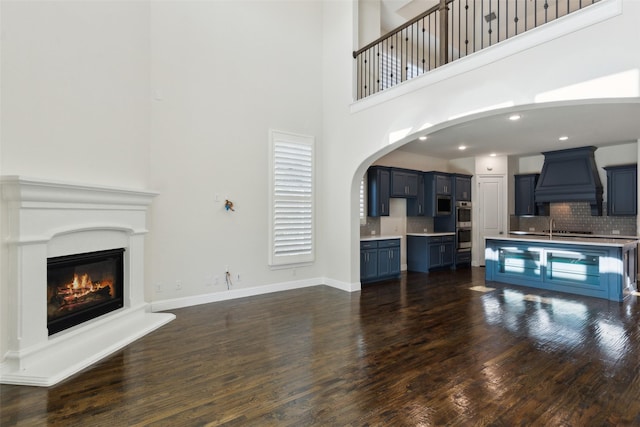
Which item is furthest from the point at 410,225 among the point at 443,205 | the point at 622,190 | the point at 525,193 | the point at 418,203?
the point at 622,190

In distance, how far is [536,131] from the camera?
607 cm

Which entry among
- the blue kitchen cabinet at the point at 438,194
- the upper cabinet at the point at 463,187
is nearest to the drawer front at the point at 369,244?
the blue kitchen cabinet at the point at 438,194

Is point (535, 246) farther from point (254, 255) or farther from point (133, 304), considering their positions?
point (133, 304)

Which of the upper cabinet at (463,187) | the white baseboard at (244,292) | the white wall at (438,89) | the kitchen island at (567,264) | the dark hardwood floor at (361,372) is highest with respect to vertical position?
the white wall at (438,89)

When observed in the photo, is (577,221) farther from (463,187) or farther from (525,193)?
(463,187)

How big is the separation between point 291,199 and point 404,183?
123 inches

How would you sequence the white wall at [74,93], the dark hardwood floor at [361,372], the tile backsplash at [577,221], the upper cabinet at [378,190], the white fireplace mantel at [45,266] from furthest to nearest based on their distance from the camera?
1. the tile backsplash at [577,221]
2. the upper cabinet at [378,190]
3. the white wall at [74,93]
4. the white fireplace mantel at [45,266]
5. the dark hardwood floor at [361,372]

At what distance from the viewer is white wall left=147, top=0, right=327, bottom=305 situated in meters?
4.59

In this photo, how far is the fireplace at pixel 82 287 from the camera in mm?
3207

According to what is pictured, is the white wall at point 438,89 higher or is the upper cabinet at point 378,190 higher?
the white wall at point 438,89

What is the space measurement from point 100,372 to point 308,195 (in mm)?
3970

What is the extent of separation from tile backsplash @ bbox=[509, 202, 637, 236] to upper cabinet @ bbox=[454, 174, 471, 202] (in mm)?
1423

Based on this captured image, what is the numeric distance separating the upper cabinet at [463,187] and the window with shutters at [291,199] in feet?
14.4

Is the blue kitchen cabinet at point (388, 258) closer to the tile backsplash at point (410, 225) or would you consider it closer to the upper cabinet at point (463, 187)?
the tile backsplash at point (410, 225)
